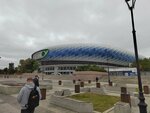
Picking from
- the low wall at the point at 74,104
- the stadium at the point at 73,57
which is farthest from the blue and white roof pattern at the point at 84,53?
the low wall at the point at 74,104

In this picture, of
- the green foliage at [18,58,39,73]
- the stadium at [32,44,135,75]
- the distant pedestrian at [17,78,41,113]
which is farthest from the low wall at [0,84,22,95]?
the stadium at [32,44,135,75]

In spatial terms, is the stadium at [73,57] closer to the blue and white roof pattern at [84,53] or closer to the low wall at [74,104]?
the blue and white roof pattern at [84,53]

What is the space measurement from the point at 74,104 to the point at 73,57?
383ft

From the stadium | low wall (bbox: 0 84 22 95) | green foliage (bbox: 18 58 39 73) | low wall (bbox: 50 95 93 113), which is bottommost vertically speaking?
low wall (bbox: 50 95 93 113)

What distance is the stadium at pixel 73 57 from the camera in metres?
128

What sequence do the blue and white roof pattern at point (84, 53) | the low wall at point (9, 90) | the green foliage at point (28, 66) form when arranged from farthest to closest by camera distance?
→ the blue and white roof pattern at point (84, 53), the green foliage at point (28, 66), the low wall at point (9, 90)

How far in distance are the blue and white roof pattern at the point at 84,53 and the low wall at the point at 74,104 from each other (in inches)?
4497

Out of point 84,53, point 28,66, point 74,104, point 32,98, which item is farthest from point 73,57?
point 32,98

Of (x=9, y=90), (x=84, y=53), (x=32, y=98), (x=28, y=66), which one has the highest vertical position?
(x=84, y=53)

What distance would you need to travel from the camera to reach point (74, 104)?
39.1 ft

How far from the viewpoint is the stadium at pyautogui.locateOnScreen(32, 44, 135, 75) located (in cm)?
12825

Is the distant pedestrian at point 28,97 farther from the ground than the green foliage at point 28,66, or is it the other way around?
the green foliage at point 28,66

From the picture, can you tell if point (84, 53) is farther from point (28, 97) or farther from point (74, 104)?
point (28, 97)

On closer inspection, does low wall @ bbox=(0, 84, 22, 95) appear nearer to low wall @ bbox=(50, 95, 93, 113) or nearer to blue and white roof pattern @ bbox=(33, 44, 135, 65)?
low wall @ bbox=(50, 95, 93, 113)
